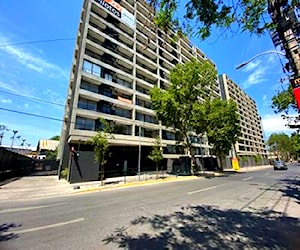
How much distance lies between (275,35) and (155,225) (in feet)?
22.2

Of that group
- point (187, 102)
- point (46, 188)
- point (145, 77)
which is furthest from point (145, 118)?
point (46, 188)

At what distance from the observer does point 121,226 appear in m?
6.06

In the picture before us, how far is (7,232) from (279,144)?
126170mm

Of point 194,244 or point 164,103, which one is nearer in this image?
point 194,244

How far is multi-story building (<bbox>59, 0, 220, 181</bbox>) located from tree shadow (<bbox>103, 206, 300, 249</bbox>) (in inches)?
612

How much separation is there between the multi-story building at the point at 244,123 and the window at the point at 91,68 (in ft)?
178

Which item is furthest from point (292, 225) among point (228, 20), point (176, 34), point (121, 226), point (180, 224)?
point (176, 34)

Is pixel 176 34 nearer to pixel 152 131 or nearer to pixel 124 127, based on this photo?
pixel 124 127

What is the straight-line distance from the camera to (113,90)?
3086 cm

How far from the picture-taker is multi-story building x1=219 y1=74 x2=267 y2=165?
73.6 metres

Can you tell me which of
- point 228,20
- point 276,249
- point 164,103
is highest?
point 164,103

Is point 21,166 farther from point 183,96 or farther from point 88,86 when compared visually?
point 183,96

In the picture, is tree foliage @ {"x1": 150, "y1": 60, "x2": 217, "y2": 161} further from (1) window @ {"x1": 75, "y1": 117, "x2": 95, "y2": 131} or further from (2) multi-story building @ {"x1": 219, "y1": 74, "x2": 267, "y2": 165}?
(2) multi-story building @ {"x1": 219, "y1": 74, "x2": 267, "y2": 165}

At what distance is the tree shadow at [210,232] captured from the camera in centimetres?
473
